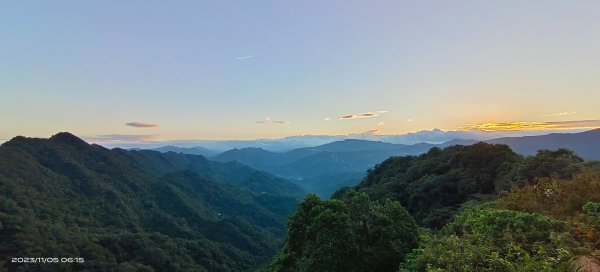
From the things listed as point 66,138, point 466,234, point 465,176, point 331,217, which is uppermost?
point 66,138

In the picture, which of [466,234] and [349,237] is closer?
[466,234]

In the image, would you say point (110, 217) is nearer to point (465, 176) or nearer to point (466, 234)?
point (465, 176)

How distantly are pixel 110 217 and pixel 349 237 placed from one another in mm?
117543

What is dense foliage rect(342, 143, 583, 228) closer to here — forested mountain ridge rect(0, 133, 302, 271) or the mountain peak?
forested mountain ridge rect(0, 133, 302, 271)

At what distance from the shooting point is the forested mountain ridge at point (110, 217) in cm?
6819

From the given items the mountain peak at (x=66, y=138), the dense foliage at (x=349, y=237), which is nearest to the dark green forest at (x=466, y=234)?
the dense foliage at (x=349, y=237)

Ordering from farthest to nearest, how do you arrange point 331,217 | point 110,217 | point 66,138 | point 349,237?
point 66,138, point 110,217, point 331,217, point 349,237

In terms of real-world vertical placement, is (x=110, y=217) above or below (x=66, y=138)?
below

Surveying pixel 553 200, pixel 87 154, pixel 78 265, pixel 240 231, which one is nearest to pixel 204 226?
pixel 240 231

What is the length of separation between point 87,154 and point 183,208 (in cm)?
6091

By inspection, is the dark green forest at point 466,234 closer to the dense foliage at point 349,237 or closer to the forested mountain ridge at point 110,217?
the dense foliage at point 349,237

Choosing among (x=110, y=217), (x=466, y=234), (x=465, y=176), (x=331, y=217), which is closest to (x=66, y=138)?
(x=110, y=217)

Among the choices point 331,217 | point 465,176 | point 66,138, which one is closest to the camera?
point 331,217

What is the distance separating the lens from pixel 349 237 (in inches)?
563
